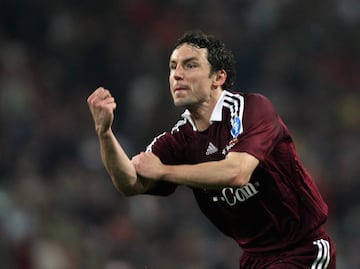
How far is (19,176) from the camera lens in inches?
414

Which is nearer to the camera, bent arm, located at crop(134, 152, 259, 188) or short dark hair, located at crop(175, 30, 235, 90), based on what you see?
bent arm, located at crop(134, 152, 259, 188)

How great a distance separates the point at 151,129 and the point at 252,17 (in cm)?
290

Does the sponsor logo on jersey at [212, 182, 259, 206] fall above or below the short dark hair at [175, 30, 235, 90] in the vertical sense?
below

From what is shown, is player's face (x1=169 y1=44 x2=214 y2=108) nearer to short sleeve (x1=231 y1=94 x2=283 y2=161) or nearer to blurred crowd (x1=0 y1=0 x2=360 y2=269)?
short sleeve (x1=231 y1=94 x2=283 y2=161)

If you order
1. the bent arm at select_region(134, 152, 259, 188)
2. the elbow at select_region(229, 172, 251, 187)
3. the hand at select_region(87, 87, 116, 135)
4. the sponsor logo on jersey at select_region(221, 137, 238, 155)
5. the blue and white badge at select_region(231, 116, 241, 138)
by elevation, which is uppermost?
the hand at select_region(87, 87, 116, 135)

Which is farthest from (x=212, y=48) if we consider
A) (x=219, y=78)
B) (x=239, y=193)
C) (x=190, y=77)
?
(x=239, y=193)

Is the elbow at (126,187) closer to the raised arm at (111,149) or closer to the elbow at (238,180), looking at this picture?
the raised arm at (111,149)

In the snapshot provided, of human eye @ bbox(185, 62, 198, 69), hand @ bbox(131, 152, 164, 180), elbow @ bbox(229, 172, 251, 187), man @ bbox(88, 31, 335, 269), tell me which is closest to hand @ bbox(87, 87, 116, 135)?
man @ bbox(88, 31, 335, 269)

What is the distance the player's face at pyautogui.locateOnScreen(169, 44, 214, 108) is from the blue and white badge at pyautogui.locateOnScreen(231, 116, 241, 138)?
249 mm

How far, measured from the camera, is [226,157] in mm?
5613

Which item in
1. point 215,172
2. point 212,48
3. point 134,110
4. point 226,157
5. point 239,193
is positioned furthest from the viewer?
point 134,110

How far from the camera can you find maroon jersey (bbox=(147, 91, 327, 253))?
5.77 metres

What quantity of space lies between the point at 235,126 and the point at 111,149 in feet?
2.27

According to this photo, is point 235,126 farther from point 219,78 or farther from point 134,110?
point 134,110
